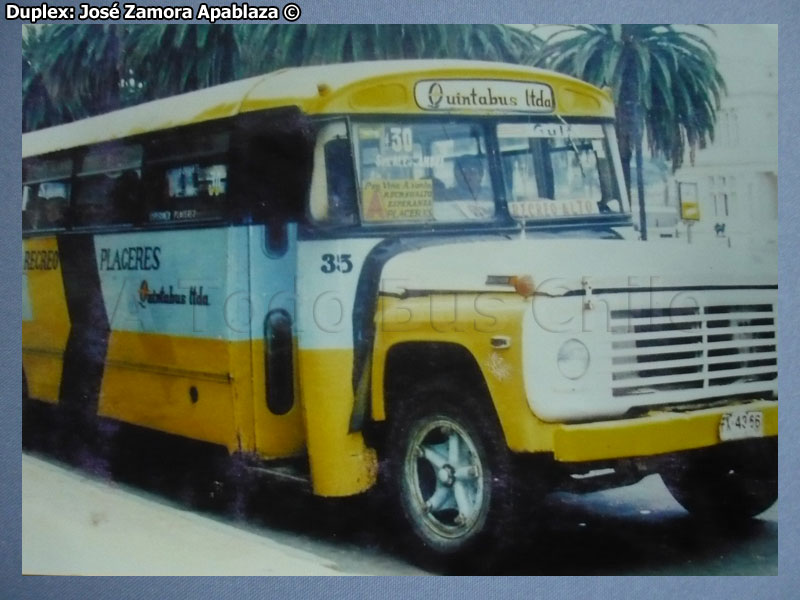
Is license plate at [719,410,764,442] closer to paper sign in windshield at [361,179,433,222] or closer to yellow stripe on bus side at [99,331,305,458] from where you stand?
paper sign in windshield at [361,179,433,222]

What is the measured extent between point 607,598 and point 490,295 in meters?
1.49

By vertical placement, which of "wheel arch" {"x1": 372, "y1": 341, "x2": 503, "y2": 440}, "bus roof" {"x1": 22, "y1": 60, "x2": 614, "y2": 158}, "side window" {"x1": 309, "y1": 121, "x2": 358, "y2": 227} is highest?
"bus roof" {"x1": 22, "y1": 60, "x2": 614, "y2": 158}

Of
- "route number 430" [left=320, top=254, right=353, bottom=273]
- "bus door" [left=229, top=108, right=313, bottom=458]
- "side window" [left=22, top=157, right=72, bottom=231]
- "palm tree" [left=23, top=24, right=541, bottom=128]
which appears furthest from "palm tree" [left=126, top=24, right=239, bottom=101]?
"route number 430" [left=320, top=254, right=353, bottom=273]

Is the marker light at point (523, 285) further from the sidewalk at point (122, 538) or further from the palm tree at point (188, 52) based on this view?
the sidewalk at point (122, 538)

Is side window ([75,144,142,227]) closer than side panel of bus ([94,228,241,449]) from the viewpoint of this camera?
No

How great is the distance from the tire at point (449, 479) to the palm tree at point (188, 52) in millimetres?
1507

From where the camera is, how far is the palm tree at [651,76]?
4.05 metres

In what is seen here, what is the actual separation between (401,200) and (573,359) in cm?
93

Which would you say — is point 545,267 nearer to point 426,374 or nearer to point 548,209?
point 548,209

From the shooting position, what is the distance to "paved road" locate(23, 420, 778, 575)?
3.97 metres

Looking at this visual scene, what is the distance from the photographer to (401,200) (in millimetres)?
3760

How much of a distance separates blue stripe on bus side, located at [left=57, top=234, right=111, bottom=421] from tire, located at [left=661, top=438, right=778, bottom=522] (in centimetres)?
250

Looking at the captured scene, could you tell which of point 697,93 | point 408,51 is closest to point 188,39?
point 408,51

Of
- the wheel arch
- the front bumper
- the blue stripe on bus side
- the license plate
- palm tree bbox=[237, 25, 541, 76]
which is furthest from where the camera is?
the blue stripe on bus side
